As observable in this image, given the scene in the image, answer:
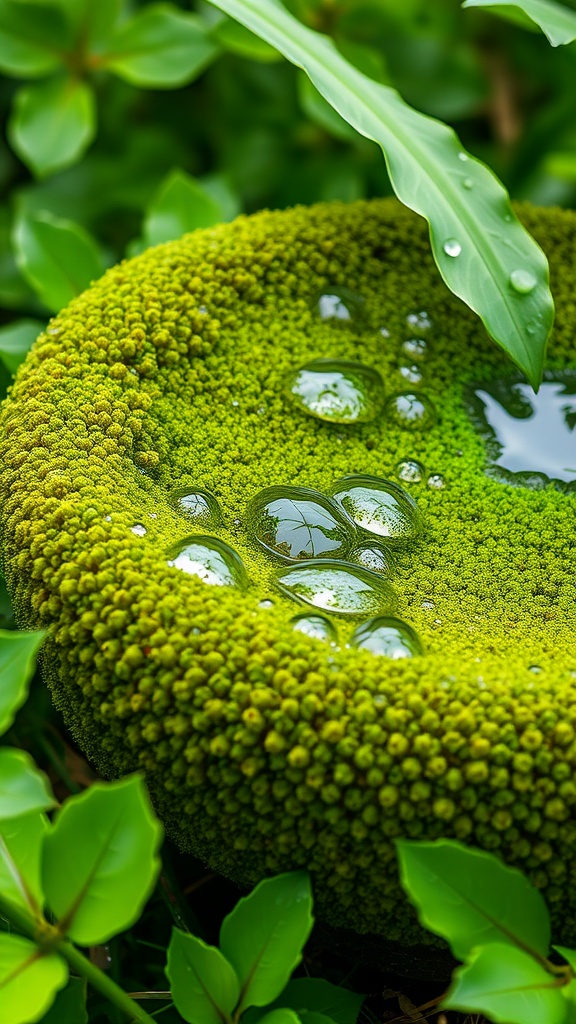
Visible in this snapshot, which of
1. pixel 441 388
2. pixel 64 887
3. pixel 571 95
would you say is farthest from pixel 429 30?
pixel 64 887

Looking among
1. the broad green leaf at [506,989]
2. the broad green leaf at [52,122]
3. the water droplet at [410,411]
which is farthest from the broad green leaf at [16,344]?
the broad green leaf at [506,989]

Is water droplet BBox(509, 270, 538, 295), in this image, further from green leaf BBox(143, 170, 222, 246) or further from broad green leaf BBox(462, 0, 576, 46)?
green leaf BBox(143, 170, 222, 246)

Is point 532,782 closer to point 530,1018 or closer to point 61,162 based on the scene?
point 530,1018

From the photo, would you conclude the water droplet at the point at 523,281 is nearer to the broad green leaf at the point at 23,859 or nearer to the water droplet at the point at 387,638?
the water droplet at the point at 387,638

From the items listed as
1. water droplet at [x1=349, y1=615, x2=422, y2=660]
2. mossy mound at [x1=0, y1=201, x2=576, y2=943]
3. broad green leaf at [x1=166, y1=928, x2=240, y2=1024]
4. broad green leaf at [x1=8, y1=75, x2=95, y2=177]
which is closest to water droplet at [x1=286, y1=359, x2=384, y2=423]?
mossy mound at [x1=0, y1=201, x2=576, y2=943]

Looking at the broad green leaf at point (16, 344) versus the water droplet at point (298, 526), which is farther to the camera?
the broad green leaf at point (16, 344)

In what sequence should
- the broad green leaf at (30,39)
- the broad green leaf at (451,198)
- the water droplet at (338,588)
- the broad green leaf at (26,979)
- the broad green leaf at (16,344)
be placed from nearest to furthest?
the broad green leaf at (26,979), the water droplet at (338,588), the broad green leaf at (451,198), the broad green leaf at (16,344), the broad green leaf at (30,39)
